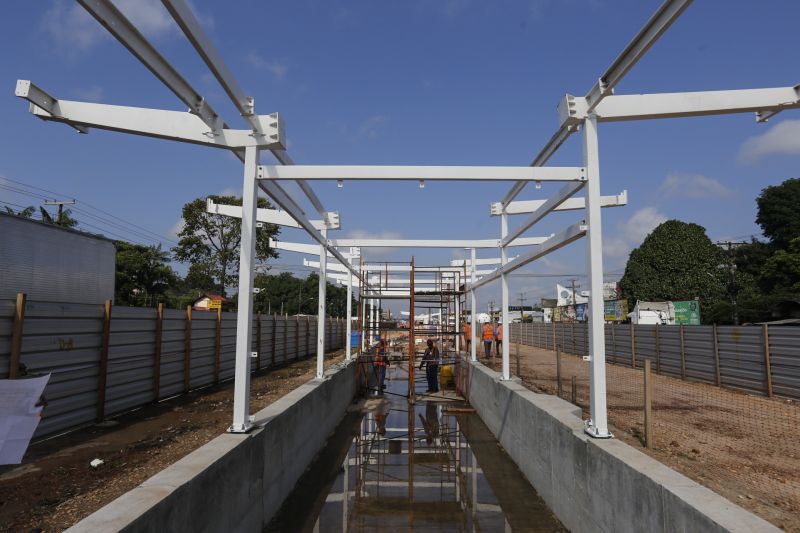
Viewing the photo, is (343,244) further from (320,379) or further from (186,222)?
(186,222)

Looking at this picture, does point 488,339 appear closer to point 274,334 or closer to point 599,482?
point 274,334

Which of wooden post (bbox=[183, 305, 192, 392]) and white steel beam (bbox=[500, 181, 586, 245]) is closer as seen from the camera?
white steel beam (bbox=[500, 181, 586, 245])

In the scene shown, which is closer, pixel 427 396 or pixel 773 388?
pixel 773 388

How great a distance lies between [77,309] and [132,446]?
1.96m

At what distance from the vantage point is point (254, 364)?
43.6ft

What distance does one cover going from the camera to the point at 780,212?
39000 mm

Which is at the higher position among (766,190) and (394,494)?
(766,190)

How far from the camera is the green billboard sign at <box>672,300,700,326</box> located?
106 ft

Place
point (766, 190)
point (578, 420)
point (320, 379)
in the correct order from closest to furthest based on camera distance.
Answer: point (578, 420) < point (320, 379) < point (766, 190)

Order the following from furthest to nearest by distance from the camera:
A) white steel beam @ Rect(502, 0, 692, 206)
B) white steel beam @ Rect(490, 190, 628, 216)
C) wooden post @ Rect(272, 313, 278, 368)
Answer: wooden post @ Rect(272, 313, 278, 368)
white steel beam @ Rect(490, 190, 628, 216)
white steel beam @ Rect(502, 0, 692, 206)

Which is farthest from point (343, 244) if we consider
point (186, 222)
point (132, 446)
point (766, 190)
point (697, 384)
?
point (766, 190)

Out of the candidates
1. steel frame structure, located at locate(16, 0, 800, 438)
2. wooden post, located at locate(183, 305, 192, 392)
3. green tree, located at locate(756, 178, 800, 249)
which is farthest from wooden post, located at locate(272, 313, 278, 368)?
→ green tree, located at locate(756, 178, 800, 249)

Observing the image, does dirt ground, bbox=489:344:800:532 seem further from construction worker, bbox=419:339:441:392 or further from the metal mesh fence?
construction worker, bbox=419:339:441:392

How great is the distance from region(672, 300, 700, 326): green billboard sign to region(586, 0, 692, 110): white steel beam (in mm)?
32655
